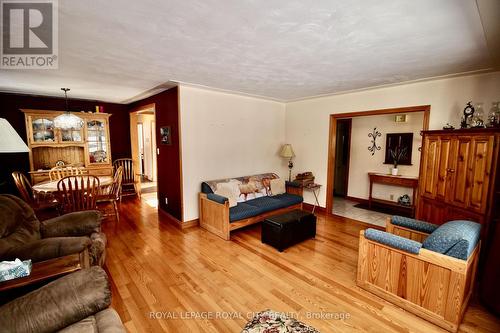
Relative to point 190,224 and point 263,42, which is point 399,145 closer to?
point 263,42

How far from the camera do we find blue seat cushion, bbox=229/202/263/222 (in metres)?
3.58

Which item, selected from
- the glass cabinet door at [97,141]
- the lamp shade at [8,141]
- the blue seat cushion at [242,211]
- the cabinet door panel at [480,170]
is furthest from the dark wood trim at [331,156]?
the glass cabinet door at [97,141]

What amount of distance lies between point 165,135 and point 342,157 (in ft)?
15.1

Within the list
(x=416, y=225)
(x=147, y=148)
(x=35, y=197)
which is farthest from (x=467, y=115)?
(x=147, y=148)

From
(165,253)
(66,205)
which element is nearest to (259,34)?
(165,253)

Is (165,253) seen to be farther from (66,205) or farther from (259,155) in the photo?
(259,155)

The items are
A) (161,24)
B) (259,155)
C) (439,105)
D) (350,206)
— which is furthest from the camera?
(350,206)

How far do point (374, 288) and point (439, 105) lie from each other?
9.37 feet

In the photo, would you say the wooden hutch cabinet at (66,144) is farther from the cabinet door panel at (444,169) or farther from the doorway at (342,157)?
the cabinet door panel at (444,169)

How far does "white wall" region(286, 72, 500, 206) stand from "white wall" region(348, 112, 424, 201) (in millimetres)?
1460

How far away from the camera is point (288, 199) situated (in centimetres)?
445

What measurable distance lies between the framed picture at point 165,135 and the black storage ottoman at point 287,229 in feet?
7.36

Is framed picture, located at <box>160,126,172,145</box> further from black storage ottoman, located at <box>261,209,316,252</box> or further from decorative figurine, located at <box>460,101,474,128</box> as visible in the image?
decorative figurine, located at <box>460,101,474,128</box>

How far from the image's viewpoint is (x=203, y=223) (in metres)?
4.04
